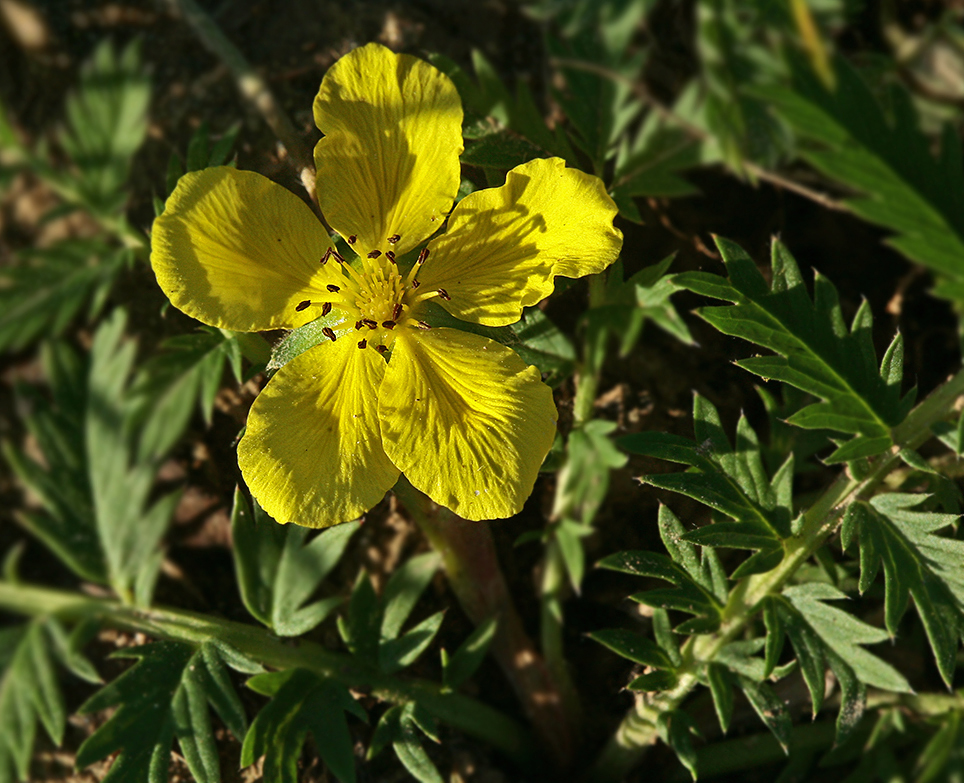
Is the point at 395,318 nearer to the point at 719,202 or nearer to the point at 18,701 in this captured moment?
the point at 18,701

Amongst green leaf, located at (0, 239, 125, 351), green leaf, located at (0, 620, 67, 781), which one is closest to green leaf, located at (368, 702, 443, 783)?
green leaf, located at (0, 620, 67, 781)

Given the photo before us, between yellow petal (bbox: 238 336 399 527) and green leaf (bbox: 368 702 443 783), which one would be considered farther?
green leaf (bbox: 368 702 443 783)

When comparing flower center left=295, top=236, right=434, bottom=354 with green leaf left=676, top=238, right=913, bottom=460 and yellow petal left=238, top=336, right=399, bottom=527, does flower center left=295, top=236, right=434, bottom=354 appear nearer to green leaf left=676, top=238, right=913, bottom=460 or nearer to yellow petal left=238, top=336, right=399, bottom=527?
yellow petal left=238, top=336, right=399, bottom=527

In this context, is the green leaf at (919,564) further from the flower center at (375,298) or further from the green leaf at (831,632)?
the flower center at (375,298)

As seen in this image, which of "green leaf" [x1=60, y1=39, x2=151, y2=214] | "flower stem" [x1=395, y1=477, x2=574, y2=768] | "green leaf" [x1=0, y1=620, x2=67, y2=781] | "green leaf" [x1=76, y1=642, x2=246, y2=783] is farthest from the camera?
"green leaf" [x1=60, y1=39, x2=151, y2=214]

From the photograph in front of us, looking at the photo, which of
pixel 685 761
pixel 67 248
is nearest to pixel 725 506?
pixel 685 761

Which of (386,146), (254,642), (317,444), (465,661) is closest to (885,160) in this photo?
(386,146)
